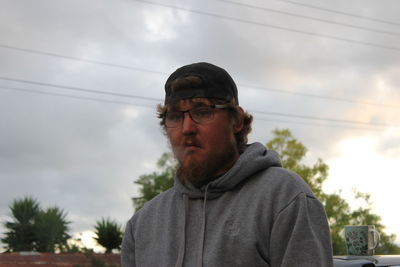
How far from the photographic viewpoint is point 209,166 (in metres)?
2.29

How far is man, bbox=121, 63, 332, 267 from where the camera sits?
6.93 ft

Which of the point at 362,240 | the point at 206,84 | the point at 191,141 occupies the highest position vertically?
the point at 206,84

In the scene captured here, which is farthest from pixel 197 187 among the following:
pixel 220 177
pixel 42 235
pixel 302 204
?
pixel 42 235

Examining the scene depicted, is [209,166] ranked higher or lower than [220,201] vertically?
higher

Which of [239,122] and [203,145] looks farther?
[239,122]

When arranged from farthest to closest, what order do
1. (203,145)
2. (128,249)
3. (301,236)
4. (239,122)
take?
(128,249) → (239,122) → (203,145) → (301,236)

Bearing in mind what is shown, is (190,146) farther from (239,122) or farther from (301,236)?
(301,236)

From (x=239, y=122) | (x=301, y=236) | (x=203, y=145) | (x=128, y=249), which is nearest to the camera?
(x=301, y=236)

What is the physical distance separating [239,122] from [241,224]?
42cm

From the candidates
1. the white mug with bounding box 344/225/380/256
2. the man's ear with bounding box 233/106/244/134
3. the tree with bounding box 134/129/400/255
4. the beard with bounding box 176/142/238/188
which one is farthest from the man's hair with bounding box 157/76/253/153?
the tree with bounding box 134/129/400/255

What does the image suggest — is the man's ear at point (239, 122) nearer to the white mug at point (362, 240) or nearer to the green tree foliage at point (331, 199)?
the white mug at point (362, 240)

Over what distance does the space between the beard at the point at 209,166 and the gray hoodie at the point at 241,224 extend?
35mm

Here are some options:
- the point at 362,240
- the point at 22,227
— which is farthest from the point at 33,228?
the point at 362,240

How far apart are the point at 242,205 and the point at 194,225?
0.68ft
